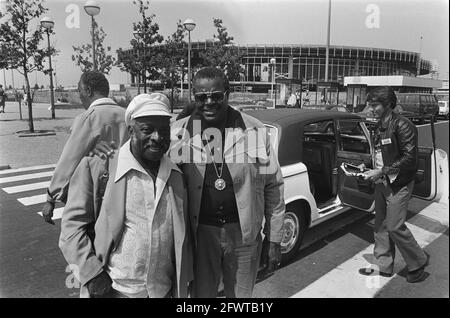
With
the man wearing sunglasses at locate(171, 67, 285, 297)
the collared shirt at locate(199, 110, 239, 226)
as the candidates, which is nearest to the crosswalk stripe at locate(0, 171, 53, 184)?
the man wearing sunglasses at locate(171, 67, 285, 297)

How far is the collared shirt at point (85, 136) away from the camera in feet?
8.44

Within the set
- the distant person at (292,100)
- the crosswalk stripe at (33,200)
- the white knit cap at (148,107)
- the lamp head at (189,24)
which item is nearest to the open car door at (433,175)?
the white knit cap at (148,107)

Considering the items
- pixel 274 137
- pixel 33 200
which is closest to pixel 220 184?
pixel 274 137

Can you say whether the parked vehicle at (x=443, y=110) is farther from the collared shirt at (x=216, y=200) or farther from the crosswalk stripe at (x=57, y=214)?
the collared shirt at (x=216, y=200)

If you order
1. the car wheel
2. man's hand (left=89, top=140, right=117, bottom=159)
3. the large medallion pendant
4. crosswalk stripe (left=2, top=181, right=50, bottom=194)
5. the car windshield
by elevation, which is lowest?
crosswalk stripe (left=2, top=181, right=50, bottom=194)

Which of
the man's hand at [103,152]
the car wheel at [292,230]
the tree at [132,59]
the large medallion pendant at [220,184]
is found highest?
the tree at [132,59]

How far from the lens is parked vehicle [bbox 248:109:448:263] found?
147 inches

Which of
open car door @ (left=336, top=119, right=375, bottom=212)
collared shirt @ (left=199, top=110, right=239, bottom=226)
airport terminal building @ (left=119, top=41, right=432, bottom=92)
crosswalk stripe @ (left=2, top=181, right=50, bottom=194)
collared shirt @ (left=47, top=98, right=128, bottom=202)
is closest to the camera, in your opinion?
collared shirt @ (left=199, top=110, right=239, bottom=226)

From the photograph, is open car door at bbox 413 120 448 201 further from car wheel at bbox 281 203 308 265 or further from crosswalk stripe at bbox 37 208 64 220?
crosswalk stripe at bbox 37 208 64 220

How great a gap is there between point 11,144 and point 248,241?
11.7m

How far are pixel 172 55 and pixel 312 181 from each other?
20.6 m

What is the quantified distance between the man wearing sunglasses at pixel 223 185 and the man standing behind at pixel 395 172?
1.57 metres

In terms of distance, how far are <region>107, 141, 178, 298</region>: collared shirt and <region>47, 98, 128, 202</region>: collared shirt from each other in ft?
2.99

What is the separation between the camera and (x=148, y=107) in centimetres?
177
